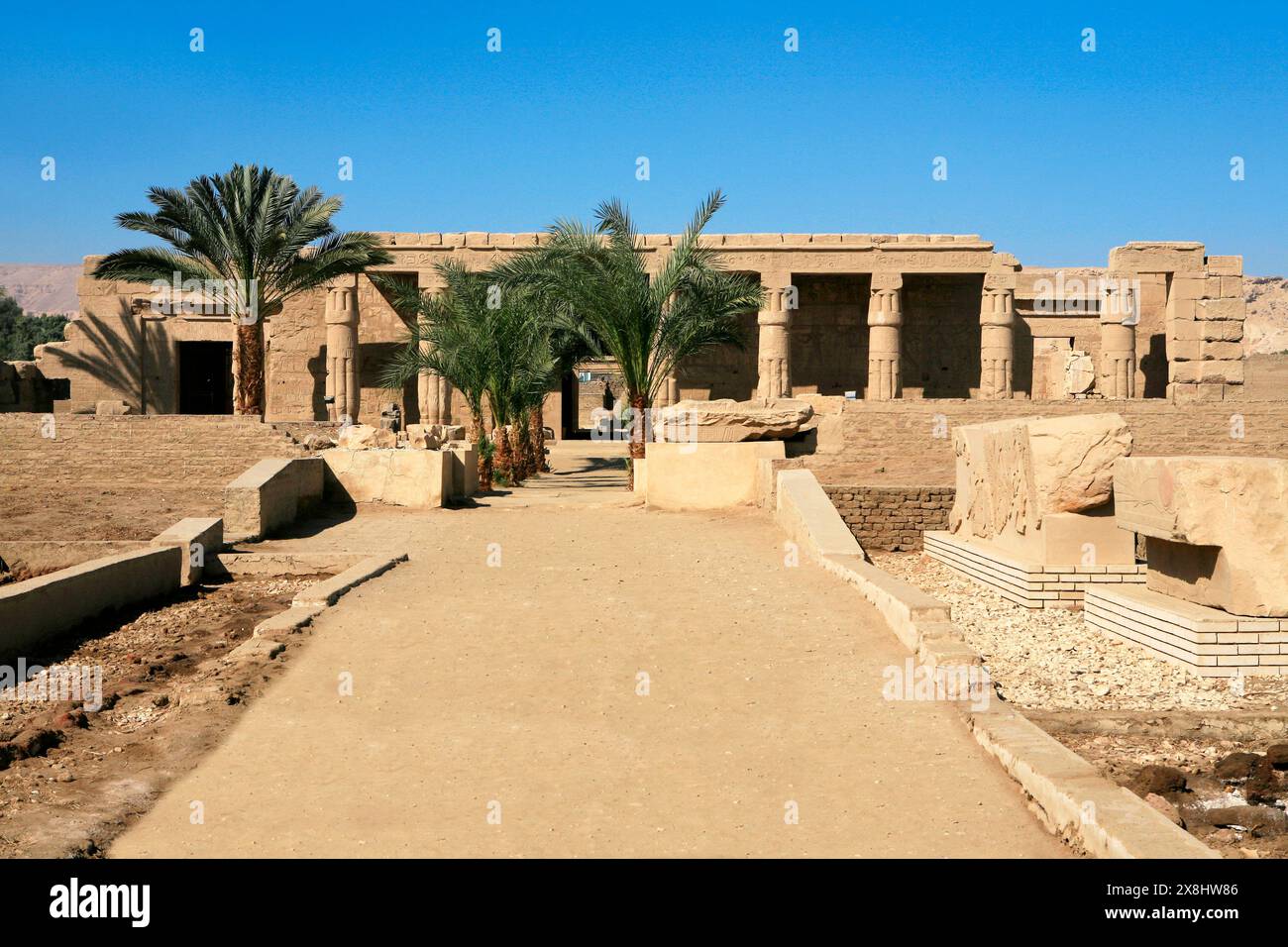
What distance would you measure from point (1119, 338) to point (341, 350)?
50.1 ft

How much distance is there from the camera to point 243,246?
16875 millimetres

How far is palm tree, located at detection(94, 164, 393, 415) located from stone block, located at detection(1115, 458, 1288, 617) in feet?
44.1

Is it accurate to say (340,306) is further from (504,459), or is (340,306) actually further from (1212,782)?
(1212,782)

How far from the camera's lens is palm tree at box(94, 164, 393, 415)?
16.6m

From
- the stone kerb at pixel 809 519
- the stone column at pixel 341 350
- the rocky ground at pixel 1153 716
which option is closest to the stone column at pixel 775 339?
the stone column at pixel 341 350

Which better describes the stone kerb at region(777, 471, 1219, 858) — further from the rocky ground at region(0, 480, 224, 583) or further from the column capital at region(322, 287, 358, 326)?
the column capital at region(322, 287, 358, 326)

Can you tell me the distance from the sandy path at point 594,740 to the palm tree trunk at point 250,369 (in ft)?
35.1

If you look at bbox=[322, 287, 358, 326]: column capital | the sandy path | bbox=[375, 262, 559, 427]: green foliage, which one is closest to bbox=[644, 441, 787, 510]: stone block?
the sandy path

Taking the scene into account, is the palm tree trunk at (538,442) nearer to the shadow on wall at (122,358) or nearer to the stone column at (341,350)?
the stone column at (341,350)

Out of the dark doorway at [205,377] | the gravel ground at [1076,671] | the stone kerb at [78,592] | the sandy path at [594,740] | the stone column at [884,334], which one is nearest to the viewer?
the sandy path at [594,740]

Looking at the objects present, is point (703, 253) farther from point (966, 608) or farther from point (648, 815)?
point (648, 815)

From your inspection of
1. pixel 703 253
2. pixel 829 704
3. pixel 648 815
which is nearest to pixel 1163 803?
pixel 829 704

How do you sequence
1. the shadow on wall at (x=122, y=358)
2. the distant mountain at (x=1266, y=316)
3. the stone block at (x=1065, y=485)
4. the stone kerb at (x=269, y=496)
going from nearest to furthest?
the stone block at (x=1065, y=485) < the stone kerb at (x=269, y=496) < the shadow on wall at (x=122, y=358) < the distant mountain at (x=1266, y=316)

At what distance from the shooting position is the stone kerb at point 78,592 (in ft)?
21.3
